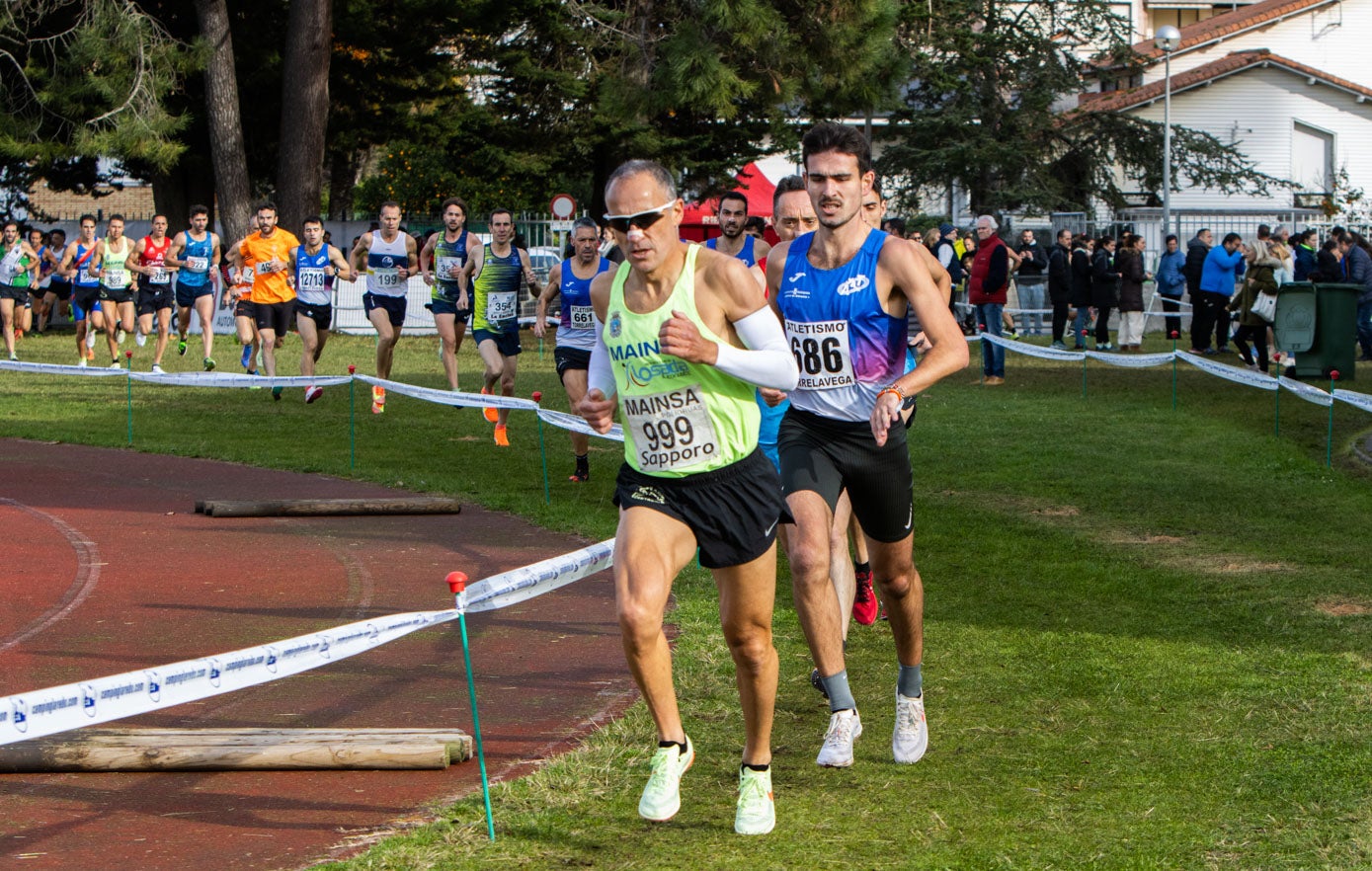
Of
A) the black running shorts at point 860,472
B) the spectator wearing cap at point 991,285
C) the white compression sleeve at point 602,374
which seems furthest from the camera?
the spectator wearing cap at point 991,285

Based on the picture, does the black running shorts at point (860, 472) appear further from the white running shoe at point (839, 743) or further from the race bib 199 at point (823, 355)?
the white running shoe at point (839, 743)

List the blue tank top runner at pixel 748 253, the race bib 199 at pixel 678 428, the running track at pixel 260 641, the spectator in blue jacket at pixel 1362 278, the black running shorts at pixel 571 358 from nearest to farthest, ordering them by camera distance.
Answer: the race bib 199 at pixel 678 428 → the running track at pixel 260 641 → the blue tank top runner at pixel 748 253 → the black running shorts at pixel 571 358 → the spectator in blue jacket at pixel 1362 278

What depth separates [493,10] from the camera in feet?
104

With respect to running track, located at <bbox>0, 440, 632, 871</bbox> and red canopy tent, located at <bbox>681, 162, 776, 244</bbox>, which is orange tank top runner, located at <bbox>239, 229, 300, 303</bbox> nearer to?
running track, located at <bbox>0, 440, 632, 871</bbox>

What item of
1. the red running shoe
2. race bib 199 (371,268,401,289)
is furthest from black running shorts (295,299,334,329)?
the red running shoe

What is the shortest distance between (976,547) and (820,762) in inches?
191

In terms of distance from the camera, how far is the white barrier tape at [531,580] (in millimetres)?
5211

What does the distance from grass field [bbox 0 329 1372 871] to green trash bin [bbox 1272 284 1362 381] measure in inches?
187

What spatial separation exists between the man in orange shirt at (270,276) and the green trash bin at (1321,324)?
1225cm

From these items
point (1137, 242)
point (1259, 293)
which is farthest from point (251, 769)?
point (1137, 242)

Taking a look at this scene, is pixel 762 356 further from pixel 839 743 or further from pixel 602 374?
pixel 839 743

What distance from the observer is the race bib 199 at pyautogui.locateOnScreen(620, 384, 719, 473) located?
5.02m

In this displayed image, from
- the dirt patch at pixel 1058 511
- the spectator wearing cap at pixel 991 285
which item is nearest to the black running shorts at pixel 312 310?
the spectator wearing cap at pixel 991 285

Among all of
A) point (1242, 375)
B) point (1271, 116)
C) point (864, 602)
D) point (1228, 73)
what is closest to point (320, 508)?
point (864, 602)
